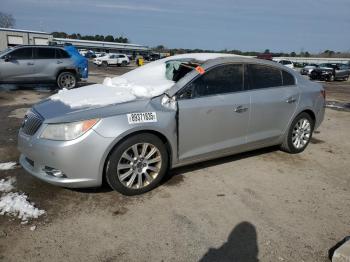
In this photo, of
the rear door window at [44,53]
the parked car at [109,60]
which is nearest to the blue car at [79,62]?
the rear door window at [44,53]

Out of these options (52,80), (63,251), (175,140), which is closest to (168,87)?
(175,140)

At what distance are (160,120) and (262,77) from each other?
1.89 meters

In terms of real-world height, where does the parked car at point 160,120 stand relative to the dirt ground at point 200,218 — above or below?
above

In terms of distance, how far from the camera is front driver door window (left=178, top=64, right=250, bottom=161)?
4.27m

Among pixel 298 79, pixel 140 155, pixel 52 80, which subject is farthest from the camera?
pixel 52 80

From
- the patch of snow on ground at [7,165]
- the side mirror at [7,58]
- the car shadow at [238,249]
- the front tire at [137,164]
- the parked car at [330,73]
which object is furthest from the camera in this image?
the parked car at [330,73]

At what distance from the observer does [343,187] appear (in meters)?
4.60

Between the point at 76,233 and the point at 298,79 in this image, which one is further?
the point at 298,79

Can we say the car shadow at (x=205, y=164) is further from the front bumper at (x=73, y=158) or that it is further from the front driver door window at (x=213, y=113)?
the front bumper at (x=73, y=158)

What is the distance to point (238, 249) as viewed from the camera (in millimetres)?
3129

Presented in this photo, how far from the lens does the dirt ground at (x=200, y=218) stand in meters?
3.06

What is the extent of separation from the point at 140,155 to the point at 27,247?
1.49m

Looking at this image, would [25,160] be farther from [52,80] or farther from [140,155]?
[52,80]

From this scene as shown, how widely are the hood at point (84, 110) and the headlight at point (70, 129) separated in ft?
0.17
